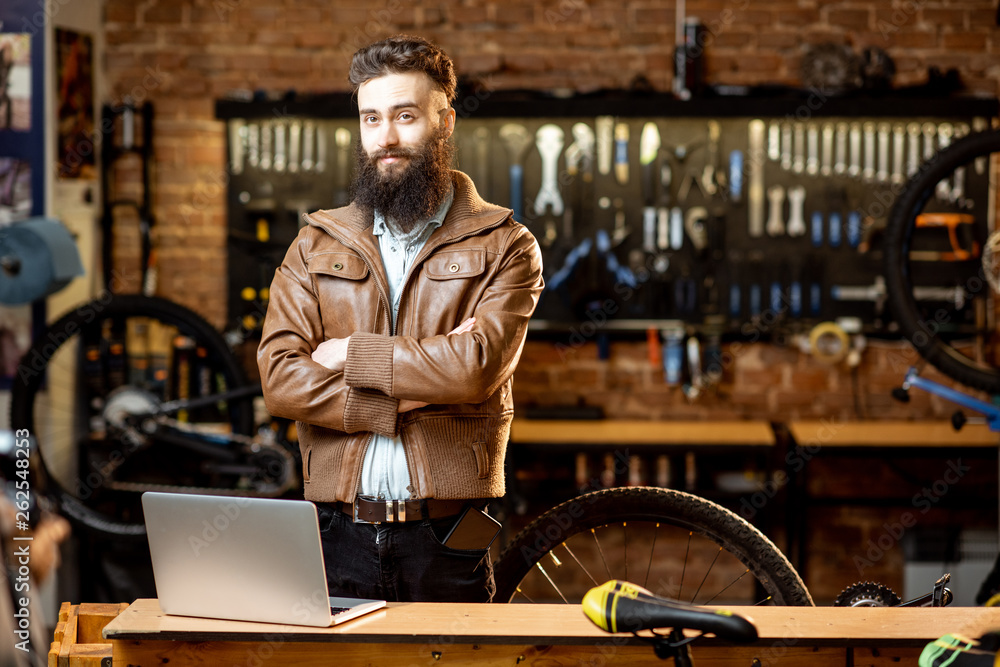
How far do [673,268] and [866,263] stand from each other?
835 mm

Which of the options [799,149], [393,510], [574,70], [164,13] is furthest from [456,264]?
[164,13]

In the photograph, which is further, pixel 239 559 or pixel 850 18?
pixel 850 18

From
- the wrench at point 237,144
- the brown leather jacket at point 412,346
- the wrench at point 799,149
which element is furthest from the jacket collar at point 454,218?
the wrench at point 799,149

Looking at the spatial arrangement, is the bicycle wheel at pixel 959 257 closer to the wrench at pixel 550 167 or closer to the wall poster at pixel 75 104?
the wrench at pixel 550 167

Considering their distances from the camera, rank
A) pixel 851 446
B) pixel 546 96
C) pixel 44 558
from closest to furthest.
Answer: pixel 44 558 → pixel 851 446 → pixel 546 96

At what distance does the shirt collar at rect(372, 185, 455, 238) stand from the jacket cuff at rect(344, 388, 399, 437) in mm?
366

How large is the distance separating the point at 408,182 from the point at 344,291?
266 millimetres

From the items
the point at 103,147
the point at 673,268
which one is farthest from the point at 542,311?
the point at 103,147

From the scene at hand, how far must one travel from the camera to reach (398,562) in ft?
6.82

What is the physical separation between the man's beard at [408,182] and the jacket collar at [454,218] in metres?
0.03

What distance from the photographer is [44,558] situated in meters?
1.61

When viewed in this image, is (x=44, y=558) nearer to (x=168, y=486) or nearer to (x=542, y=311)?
(x=168, y=486)

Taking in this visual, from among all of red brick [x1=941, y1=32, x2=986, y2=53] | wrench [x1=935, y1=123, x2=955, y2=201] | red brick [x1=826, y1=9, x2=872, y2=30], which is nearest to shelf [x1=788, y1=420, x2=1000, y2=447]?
wrench [x1=935, y1=123, x2=955, y2=201]

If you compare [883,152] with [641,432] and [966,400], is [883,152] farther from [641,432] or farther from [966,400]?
[641,432]
